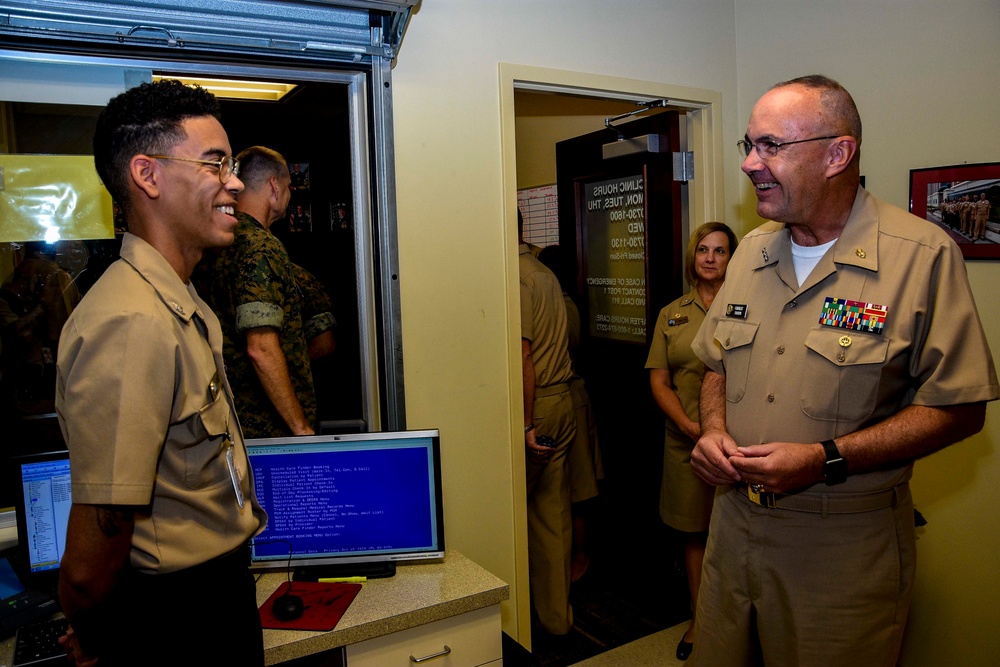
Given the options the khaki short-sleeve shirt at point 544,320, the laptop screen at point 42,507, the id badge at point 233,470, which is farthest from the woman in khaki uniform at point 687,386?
the laptop screen at point 42,507

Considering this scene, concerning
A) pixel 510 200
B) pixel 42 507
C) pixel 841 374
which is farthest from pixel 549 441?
pixel 42 507

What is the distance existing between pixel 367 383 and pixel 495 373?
439 millimetres

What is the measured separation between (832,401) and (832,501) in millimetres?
207

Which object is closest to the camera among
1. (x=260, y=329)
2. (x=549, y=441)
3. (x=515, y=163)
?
(x=260, y=329)

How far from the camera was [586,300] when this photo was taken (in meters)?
3.84

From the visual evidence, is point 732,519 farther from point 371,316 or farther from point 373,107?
point 373,107

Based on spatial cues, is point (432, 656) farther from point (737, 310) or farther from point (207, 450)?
point (737, 310)

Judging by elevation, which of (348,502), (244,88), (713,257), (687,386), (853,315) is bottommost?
(348,502)

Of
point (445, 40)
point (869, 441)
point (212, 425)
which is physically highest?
point (445, 40)

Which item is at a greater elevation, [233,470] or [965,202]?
[965,202]

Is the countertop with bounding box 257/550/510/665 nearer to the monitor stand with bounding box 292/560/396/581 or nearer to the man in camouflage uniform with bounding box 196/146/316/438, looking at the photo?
the monitor stand with bounding box 292/560/396/581

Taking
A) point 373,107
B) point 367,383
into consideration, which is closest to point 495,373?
point 367,383

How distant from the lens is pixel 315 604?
1732 mm

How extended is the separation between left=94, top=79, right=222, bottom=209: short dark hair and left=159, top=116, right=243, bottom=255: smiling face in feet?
0.08
